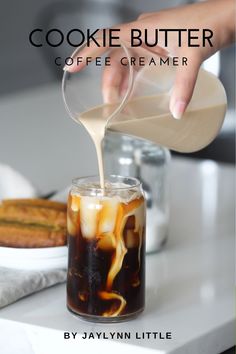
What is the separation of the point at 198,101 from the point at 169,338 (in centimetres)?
37

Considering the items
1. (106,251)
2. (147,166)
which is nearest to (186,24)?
(147,166)

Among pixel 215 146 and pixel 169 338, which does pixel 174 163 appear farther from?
pixel 169 338

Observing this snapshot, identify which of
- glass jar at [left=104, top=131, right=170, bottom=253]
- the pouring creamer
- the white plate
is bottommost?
the white plate

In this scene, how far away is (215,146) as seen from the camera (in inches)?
111

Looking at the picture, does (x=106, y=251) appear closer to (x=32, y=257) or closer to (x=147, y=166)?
(x=32, y=257)

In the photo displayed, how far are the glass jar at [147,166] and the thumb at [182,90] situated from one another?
0.35m

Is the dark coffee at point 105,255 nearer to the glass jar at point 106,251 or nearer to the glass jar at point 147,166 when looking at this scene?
the glass jar at point 106,251

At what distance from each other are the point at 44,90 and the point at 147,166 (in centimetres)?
96

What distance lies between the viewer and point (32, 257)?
4.63ft

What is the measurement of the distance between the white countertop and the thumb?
28 cm

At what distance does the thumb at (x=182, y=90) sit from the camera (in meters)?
1.32

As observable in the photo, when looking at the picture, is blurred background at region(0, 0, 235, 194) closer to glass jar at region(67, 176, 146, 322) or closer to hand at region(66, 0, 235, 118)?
hand at region(66, 0, 235, 118)

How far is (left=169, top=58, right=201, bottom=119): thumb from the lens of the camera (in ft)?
4.33

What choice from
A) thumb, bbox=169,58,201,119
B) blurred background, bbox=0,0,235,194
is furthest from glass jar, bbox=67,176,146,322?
blurred background, bbox=0,0,235,194
